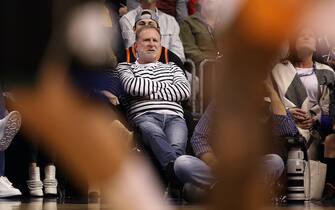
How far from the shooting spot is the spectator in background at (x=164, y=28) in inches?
195

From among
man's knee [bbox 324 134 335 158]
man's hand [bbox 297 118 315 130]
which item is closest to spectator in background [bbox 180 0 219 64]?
man's hand [bbox 297 118 315 130]

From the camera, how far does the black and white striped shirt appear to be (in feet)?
14.9

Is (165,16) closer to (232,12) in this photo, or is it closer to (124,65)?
(124,65)

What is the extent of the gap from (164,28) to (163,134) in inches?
33.7

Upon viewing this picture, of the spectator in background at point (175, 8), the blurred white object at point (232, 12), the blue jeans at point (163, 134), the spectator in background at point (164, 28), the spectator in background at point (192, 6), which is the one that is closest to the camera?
the blurred white object at point (232, 12)

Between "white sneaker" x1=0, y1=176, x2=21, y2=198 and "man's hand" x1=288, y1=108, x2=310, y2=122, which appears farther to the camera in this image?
"man's hand" x1=288, y1=108, x2=310, y2=122

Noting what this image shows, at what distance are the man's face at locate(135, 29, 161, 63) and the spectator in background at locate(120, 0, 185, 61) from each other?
240 mm

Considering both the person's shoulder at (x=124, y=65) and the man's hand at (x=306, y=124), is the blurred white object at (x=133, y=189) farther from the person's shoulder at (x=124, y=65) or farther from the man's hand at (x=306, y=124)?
the man's hand at (x=306, y=124)

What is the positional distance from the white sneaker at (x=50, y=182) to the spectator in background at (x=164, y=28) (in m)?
0.96

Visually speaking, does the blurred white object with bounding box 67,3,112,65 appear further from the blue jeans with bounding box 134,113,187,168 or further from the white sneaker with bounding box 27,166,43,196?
the white sneaker with bounding box 27,166,43,196

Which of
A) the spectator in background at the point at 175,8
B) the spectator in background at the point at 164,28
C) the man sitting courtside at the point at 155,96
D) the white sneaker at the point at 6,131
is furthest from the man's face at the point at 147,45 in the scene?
the white sneaker at the point at 6,131

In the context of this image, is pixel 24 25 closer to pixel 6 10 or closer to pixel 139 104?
pixel 6 10

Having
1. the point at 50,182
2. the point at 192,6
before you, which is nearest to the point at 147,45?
the point at 192,6

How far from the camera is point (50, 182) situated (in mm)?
4598
